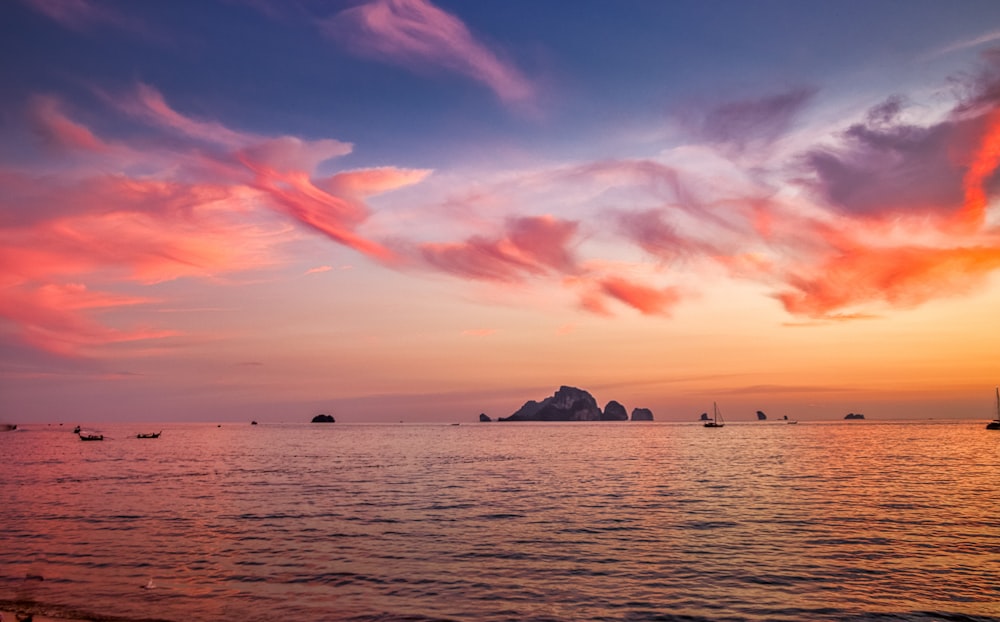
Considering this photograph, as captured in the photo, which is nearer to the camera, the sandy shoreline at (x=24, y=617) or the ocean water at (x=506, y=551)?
the sandy shoreline at (x=24, y=617)

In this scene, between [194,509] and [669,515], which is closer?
[669,515]

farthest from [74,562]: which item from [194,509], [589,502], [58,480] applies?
[58,480]

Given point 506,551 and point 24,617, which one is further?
point 506,551

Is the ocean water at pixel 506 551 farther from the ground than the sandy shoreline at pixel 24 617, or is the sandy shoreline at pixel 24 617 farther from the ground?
the sandy shoreline at pixel 24 617

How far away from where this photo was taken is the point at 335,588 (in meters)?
28.8

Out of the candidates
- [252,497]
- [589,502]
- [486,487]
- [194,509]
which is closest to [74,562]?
[194,509]

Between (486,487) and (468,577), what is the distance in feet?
136

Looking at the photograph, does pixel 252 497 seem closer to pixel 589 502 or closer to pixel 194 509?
pixel 194 509

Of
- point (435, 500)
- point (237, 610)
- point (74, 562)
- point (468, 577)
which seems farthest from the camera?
point (435, 500)

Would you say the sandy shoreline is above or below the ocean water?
above

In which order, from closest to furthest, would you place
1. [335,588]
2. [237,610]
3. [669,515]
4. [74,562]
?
[237,610] → [335,588] → [74,562] → [669,515]

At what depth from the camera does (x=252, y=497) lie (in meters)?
62.8

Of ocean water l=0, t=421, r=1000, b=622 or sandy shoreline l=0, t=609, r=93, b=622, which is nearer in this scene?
sandy shoreline l=0, t=609, r=93, b=622

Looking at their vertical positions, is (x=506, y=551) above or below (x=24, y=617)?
below
